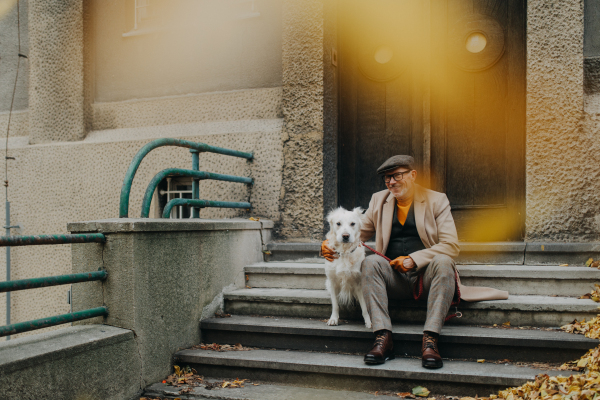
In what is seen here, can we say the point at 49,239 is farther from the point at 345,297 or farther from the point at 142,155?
the point at 345,297

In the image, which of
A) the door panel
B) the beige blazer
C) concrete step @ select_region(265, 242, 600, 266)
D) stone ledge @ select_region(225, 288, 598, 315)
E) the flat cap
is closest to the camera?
stone ledge @ select_region(225, 288, 598, 315)

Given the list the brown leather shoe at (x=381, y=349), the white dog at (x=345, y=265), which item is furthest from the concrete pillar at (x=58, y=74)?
the brown leather shoe at (x=381, y=349)

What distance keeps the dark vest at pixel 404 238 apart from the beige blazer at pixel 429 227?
0.06m

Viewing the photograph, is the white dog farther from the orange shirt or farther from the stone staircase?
the orange shirt

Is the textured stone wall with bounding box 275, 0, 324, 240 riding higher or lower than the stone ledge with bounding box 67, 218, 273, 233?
higher

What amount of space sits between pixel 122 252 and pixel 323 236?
245cm

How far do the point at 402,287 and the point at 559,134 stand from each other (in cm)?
237

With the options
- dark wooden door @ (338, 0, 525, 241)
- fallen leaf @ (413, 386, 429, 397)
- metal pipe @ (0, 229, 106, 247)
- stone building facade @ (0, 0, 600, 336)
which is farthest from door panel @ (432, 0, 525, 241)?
metal pipe @ (0, 229, 106, 247)

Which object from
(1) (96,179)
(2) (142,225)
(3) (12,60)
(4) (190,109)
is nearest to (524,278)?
(2) (142,225)

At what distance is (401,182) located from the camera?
379 centimetres

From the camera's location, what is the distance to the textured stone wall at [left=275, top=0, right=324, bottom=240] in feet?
17.1

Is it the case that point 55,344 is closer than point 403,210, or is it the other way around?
point 55,344

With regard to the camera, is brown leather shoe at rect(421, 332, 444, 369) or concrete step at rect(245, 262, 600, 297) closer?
brown leather shoe at rect(421, 332, 444, 369)

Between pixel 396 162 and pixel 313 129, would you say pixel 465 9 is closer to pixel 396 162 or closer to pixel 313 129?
pixel 313 129
